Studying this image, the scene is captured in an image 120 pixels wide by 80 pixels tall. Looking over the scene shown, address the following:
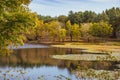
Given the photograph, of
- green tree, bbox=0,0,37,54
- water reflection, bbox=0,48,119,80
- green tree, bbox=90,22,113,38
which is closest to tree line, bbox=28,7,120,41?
green tree, bbox=90,22,113,38

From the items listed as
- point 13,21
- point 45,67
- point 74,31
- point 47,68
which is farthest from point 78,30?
point 13,21

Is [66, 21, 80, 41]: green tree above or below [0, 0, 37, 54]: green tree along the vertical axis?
below

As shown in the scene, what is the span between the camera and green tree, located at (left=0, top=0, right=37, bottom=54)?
1226 cm

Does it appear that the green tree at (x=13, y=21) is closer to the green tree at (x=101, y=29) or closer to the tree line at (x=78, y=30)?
the tree line at (x=78, y=30)

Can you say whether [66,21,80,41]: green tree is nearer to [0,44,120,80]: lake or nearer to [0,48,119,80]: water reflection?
[0,48,119,80]: water reflection

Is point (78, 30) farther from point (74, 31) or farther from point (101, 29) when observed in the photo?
point (101, 29)

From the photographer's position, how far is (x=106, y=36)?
104500 millimetres

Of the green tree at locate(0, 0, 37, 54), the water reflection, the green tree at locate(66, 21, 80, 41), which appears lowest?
the water reflection

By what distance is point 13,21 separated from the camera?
12414 millimetres

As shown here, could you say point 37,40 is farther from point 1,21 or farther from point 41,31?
point 1,21

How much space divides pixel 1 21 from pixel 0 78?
382 inches


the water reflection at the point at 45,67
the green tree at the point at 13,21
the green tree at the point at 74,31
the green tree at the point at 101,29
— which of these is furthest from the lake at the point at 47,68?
the green tree at the point at 74,31

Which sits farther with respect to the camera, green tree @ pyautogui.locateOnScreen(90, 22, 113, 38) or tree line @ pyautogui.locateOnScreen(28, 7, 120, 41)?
tree line @ pyautogui.locateOnScreen(28, 7, 120, 41)

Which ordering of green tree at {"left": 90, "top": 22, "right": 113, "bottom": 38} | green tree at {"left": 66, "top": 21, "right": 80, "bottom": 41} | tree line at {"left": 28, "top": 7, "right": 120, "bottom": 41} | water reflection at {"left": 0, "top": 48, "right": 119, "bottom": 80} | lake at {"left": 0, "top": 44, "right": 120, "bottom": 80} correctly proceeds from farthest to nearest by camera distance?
1. green tree at {"left": 66, "top": 21, "right": 80, "bottom": 41}
2. tree line at {"left": 28, "top": 7, "right": 120, "bottom": 41}
3. green tree at {"left": 90, "top": 22, "right": 113, "bottom": 38}
4. water reflection at {"left": 0, "top": 48, "right": 119, "bottom": 80}
5. lake at {"left": 0, "top": 44, "right": 120, "bottom": 80}
